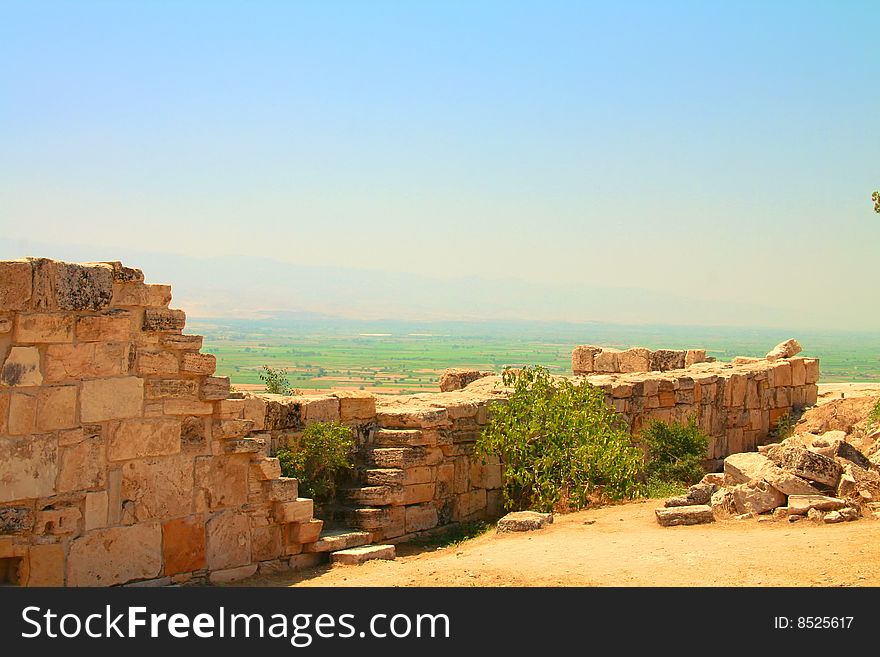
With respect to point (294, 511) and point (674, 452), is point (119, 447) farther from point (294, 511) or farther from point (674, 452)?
point (674, 452)

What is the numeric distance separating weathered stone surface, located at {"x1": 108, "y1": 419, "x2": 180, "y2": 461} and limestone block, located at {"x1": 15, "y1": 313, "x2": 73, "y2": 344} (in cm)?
89

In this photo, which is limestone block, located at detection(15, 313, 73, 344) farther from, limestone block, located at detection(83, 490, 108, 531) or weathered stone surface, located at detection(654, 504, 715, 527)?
weathered stone surface, located at detection(654, 504, 715, 527)

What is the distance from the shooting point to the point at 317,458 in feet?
36.1

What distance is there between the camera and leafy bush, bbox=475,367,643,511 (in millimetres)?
12492

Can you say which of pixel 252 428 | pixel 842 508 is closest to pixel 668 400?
pixel 842 508

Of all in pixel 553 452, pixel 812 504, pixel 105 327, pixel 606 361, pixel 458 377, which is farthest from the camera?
pixel 606 361

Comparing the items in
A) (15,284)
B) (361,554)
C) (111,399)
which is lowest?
(361,554)

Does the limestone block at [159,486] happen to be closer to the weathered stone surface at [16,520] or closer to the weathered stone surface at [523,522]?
the weathered stone surface at [16,520]

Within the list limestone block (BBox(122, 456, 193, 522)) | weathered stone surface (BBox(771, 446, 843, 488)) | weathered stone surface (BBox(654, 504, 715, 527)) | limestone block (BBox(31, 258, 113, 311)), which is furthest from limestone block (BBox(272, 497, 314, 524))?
weathered stone surface (BBox(771, 446, 843, 488))

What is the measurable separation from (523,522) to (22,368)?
17.7ft

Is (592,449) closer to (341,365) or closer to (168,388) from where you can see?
(168,388)

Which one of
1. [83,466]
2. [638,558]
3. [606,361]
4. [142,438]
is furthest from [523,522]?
[606,361]

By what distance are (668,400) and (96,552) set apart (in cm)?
1052

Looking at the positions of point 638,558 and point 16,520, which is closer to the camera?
point 16,520
